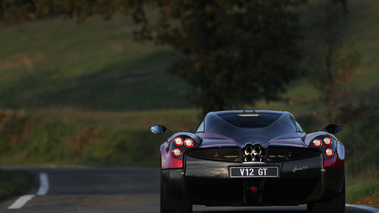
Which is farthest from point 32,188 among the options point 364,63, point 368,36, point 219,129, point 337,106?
point 368,36

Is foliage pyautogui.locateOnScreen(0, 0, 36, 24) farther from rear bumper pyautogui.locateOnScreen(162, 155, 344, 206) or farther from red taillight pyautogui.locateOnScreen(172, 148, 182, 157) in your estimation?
rear bumper pyautogui.locateOnScreen(162, 155, 344, 206)

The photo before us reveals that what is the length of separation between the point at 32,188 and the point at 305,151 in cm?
1016

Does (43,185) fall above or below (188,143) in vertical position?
below

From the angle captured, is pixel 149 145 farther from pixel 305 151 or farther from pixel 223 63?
pixel 305 151

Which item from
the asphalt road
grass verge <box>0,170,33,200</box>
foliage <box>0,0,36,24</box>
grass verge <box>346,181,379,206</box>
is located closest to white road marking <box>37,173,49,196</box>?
the asphalt road

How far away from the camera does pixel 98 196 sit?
16875 mm

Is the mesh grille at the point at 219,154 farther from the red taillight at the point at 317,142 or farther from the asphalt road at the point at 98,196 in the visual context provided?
the asphalt road at the point at 98,196

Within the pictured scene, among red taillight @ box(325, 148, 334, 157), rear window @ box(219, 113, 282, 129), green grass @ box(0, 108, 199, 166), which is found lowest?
green grass @ box(0, 108, 199, 166)

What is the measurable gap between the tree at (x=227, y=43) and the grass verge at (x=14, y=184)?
10566mm

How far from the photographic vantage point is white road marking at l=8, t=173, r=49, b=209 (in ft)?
47.6

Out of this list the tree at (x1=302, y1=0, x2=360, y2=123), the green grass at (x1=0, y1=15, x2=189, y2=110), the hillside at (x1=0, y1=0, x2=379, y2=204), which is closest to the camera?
the tree at (x1=302, y1=0, x2=360, y2=123)

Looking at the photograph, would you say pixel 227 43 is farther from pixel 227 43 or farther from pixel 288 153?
pixel 288 153

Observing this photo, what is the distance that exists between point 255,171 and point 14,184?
422 inches

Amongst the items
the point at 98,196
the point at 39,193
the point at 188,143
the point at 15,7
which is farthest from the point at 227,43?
the point at 188,143
